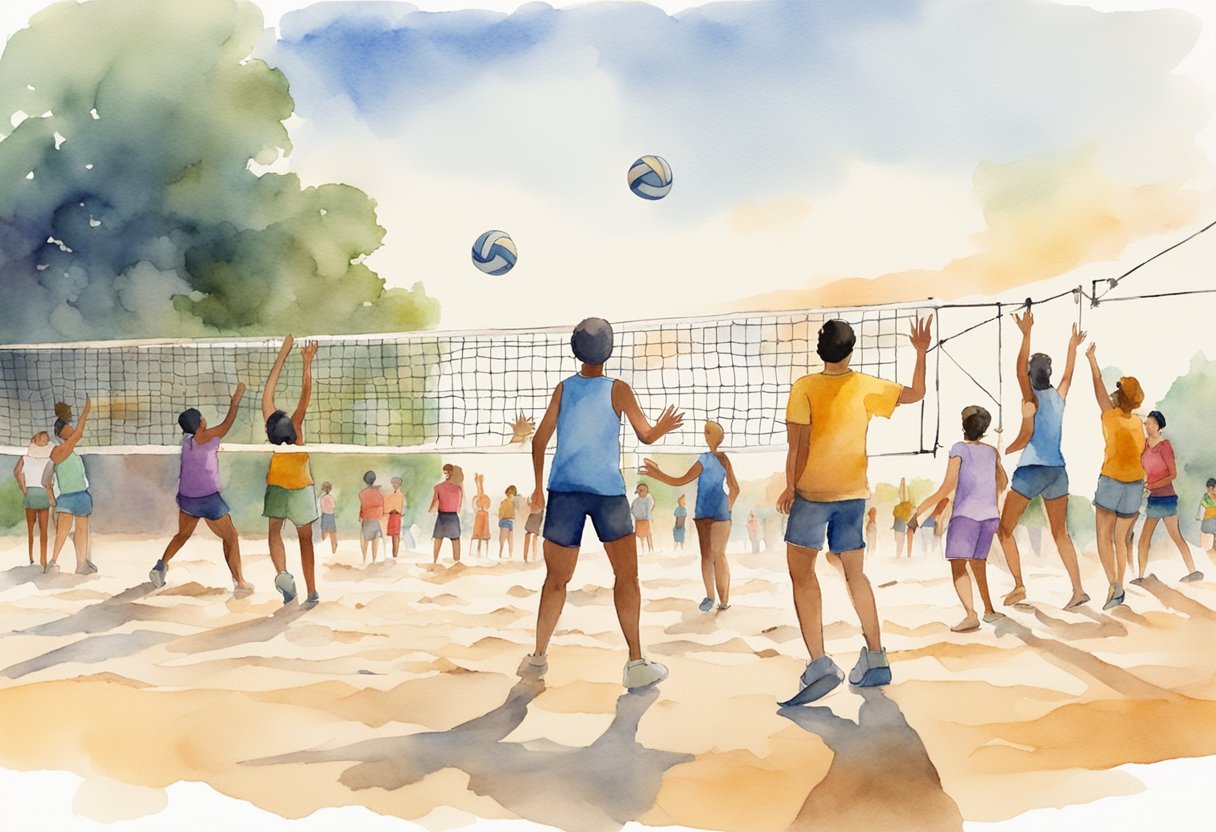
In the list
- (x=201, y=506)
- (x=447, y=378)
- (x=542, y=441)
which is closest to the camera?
(x=542, y=441)

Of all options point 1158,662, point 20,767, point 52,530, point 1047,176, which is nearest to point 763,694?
point 1158,662

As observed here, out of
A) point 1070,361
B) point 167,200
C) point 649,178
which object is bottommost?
point 1070,361

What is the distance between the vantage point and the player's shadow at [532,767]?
3596 millimetres

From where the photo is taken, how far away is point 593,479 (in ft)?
14.8

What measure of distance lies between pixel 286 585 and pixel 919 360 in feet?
14.6

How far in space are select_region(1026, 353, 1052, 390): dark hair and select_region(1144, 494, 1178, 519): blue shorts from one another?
6.95 feet

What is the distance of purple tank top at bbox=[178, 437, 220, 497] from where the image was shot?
22.2ft

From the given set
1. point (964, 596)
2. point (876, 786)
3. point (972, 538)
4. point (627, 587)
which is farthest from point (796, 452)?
point (964, 596)

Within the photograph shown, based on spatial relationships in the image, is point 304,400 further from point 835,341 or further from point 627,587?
point 835,341

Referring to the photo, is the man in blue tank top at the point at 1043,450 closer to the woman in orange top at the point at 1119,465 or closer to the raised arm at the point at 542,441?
the woman in orange top at the point at 1119,465

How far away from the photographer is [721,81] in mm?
7371

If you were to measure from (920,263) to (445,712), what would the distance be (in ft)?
18.7

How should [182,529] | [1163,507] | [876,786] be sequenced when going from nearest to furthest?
1. [876,786]
2. [182,529]
3. [1163,507]

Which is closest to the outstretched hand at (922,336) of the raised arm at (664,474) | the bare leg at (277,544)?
the raised arm at (664,474)
